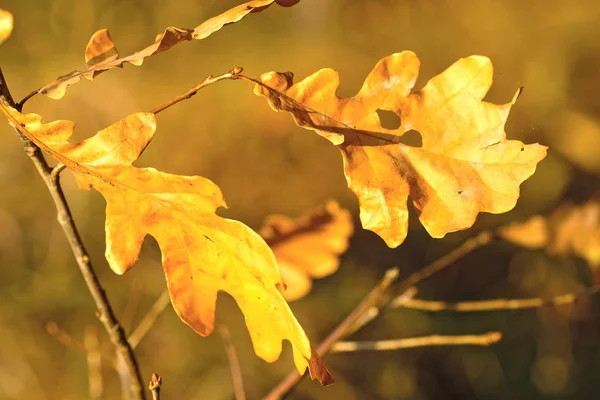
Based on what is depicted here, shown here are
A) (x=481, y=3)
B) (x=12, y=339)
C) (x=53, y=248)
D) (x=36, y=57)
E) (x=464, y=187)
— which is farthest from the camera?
(x=481, y=3)

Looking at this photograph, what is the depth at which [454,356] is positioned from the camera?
1974 millimetres

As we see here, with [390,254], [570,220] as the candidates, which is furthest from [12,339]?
[570,220]

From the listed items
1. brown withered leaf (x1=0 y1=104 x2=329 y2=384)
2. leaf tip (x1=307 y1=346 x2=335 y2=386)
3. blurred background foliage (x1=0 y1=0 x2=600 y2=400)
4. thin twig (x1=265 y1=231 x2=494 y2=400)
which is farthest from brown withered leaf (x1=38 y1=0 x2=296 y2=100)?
blurred background foliage (x1=0 y1=0 x2=600 y2=400)

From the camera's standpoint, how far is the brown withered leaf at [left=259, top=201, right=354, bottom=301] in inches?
34.2

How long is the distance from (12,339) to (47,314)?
120mm

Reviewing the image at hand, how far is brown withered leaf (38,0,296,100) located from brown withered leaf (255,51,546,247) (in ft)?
0.16

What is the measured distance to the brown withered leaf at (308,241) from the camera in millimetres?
868

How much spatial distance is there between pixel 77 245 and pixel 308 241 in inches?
15.9

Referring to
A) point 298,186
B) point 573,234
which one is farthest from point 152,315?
point 298,186

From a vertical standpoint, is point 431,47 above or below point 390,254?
above

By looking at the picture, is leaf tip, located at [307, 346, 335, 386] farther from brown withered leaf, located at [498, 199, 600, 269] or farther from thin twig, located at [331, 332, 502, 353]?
brown withered leaf, located at [498, 199, 600, 269]

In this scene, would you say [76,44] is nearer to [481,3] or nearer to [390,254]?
[390,254]

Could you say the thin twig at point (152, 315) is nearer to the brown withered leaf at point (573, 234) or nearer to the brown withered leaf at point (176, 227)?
the brown withered leaf at point (176, 227)

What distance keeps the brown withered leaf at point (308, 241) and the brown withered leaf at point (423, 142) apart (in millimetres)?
407
